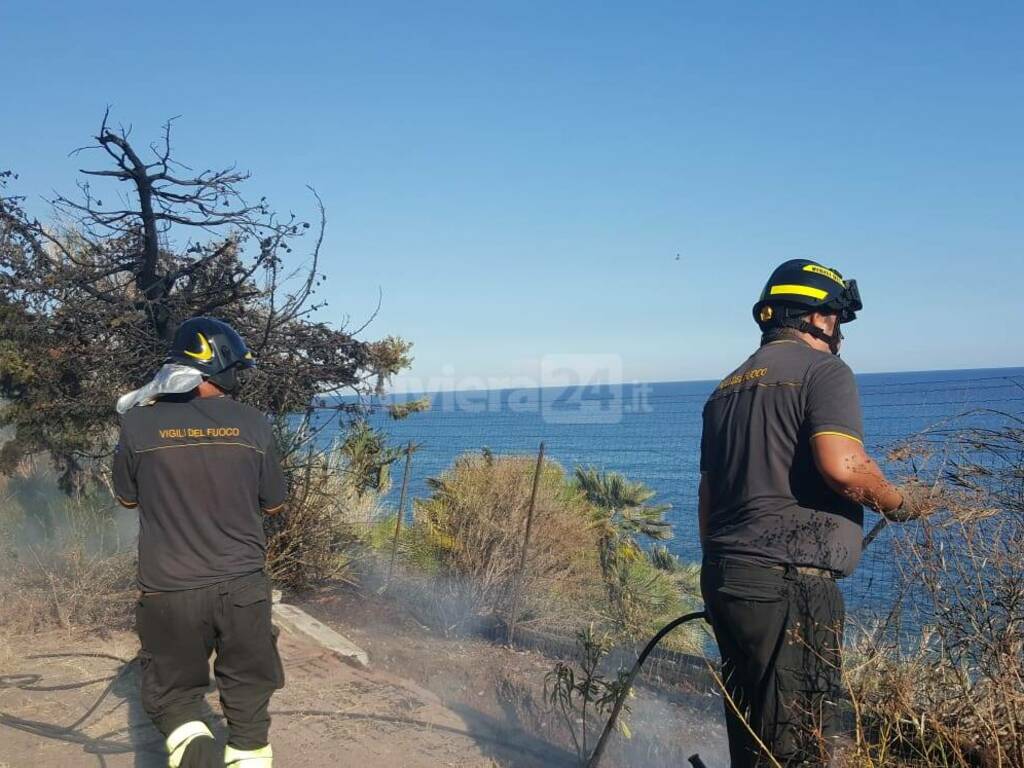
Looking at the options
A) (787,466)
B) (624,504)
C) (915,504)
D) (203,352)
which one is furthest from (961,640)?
(624,504)

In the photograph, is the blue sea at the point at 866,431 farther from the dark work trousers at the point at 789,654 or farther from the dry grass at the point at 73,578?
the dry grass at the point at 73,578

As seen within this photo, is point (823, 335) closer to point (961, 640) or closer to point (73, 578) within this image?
point (961, 640)

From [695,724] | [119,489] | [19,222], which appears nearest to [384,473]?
[19,222]

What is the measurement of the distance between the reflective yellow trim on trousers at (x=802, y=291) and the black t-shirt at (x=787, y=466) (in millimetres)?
181

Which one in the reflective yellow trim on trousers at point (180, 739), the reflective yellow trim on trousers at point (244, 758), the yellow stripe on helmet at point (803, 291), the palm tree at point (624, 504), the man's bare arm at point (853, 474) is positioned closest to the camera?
the man's bare arm at point (853, 474)

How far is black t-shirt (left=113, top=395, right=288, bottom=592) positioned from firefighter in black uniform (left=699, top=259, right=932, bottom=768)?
78.7 inches

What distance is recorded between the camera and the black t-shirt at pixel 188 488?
150 inches

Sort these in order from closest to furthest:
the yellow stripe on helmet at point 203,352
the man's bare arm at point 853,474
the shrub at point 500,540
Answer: the man's bare arm at point 853,474 < the yellow stripe on helmet at point 203,352 < the shrub at point 500,540

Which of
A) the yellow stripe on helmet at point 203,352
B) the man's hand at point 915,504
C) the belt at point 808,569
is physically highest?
the yellow stripe on helmet at point 203,352

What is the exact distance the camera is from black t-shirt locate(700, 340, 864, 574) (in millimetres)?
3012

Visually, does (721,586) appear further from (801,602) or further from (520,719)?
(520,719)

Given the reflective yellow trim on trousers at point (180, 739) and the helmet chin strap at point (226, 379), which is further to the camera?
the helmet chin strap at point (226, 379)

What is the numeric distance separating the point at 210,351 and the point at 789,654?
8.85 ft

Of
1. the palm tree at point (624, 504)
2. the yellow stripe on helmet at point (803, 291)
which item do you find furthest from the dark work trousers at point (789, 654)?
the palm tree at point (624, 504)
